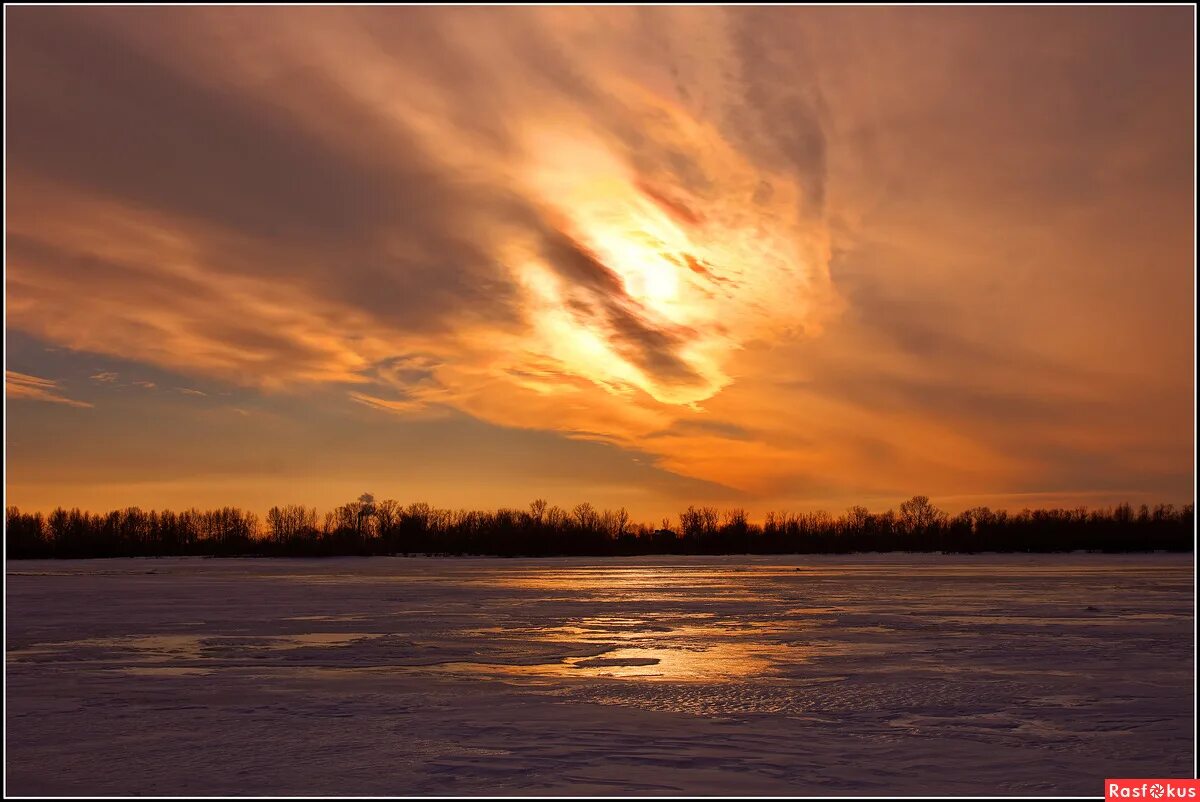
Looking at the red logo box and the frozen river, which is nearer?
the red logo box

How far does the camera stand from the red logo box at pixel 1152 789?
7.65 m

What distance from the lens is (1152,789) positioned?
307 inches

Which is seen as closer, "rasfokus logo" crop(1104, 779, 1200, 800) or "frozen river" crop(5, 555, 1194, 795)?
"rasfokus logo" crop(1104, 779, 1200, 800)

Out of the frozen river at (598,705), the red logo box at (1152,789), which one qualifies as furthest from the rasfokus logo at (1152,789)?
the frozen river at (598,705)

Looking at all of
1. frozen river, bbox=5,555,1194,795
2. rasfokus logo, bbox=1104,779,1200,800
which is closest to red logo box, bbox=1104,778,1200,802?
rasfokus logo, bbox=1104,779,1200,800

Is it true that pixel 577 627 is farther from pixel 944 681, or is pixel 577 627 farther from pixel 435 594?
pixel 435 594

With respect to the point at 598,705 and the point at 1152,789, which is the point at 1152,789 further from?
the point at 598,705

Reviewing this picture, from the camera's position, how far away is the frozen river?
8148 mm

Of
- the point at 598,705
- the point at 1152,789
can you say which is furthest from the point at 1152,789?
the point at 598,705

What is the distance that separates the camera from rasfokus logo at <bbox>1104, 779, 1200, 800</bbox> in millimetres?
7648

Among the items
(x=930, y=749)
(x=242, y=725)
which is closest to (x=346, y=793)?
(x=242, y=725)

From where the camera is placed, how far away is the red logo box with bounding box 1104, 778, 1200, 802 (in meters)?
7.65

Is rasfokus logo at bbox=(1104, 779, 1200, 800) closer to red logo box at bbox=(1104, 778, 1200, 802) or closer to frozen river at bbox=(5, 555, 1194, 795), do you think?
red logo box at bbox=(1104, 778, 1200, 802)

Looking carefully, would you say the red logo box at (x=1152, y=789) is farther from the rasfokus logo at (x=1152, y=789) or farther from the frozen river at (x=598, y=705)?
the frozen river at (x=598, y=705)
